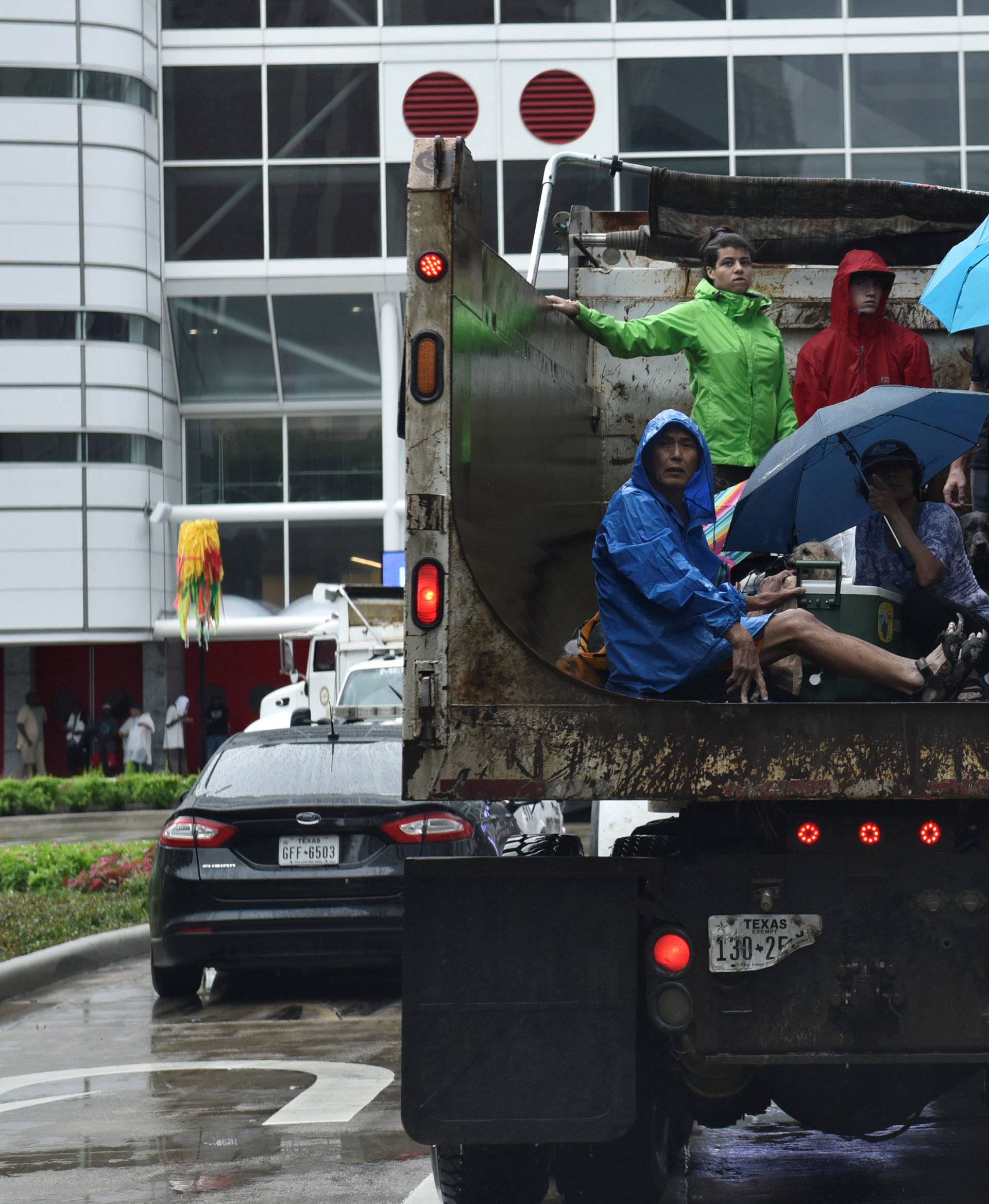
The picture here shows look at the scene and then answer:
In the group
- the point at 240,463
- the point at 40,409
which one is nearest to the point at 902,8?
the point at 240,463

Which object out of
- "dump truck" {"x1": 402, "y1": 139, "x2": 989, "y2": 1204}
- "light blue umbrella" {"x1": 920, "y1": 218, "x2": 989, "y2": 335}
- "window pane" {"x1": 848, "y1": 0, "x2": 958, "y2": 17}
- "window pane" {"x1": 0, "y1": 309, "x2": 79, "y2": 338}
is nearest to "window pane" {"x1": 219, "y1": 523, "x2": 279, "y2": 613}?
"window pane" {"x1": 0, "y1": 309, "x2": 79, "y2": 338}

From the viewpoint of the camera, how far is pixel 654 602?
15.1 feet

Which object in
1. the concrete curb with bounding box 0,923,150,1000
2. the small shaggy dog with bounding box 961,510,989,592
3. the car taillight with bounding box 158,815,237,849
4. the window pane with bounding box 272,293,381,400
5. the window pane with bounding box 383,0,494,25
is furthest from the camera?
the window pane with bounding box 272,293,381,400

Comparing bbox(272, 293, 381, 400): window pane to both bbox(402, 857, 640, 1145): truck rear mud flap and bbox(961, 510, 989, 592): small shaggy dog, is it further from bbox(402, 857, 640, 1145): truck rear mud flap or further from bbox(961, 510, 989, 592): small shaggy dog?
bbox(402, 857, 640, 1145): truck rear mud flap

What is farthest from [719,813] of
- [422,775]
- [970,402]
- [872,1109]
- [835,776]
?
[970,402]

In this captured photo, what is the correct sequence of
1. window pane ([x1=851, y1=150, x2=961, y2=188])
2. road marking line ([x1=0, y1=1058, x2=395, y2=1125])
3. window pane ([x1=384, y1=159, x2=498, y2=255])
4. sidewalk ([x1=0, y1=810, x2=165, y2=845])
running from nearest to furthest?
road marking line ([x1=0, y1=1058, x2=395, y2=1125]) < sidewalk ([x1=0, y1=810, x2=165, y2=845]) < window pane ([x1=851, y1=150, x2=961, y2=188]) < window pane ([x1=384, y1=159, x2=498, y2=255])

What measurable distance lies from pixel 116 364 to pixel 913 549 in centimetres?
3299

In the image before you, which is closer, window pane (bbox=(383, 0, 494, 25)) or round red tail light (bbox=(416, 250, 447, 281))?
round red tail light (bbox=(416, 250, 447, 281))

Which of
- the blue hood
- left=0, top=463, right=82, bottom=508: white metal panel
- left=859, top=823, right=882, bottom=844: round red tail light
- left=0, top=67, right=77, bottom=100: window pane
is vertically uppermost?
left=0, top=67, right=77, bottom=100: window pane

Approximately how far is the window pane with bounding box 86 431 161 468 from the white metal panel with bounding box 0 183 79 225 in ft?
14.2

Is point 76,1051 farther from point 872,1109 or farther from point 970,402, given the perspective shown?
point 970,402

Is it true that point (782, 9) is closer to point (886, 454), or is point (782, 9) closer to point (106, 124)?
point (106, 124)

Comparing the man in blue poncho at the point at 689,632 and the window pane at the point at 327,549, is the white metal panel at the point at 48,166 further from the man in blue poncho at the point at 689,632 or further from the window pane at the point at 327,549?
the man in blue poncho at the point at 689,632

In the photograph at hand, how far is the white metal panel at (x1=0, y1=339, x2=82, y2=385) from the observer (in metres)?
36.0
